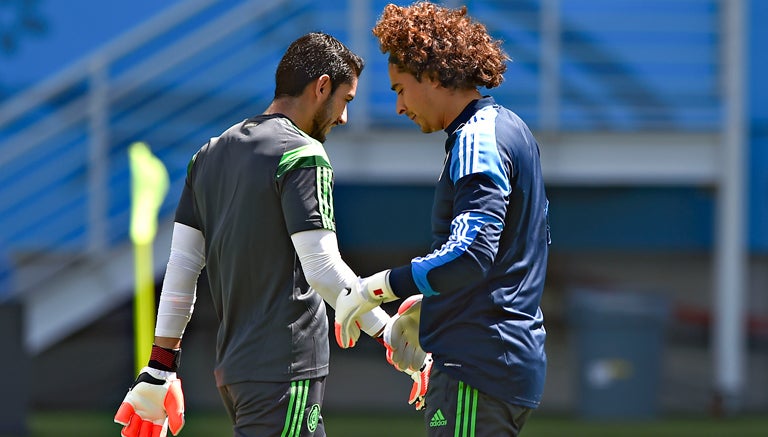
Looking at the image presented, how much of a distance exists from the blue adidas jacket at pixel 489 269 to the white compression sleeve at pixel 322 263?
235mm

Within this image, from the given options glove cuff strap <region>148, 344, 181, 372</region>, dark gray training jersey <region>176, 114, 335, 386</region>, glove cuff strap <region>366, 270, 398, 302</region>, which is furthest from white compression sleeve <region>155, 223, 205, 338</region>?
glove cuff strap <region>366, 270, 398, 302</region>

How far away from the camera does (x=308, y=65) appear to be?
3.29m

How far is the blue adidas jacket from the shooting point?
9.38ft

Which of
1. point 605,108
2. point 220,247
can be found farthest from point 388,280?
point 605,108

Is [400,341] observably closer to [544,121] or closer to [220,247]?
[220,247]

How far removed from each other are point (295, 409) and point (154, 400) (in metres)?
0.50

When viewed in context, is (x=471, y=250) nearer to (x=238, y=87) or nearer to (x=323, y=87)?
(x=323, y=87)

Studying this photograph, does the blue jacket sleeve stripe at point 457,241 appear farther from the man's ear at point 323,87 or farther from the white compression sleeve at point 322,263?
the man's ear at point 323,87

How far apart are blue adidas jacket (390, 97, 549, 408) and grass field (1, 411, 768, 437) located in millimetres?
5593

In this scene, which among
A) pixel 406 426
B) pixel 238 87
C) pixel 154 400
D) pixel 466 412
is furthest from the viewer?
pixel 238 87

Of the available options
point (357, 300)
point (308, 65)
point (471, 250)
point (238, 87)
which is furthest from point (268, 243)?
point (238, 87)

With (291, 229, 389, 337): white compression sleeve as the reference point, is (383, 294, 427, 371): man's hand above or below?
below

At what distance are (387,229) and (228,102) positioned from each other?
203 cm

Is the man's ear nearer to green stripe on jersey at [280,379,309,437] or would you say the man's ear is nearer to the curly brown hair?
the curly brown hair
